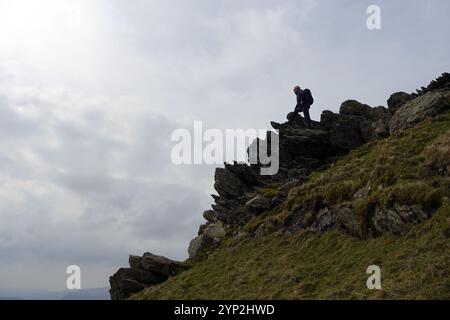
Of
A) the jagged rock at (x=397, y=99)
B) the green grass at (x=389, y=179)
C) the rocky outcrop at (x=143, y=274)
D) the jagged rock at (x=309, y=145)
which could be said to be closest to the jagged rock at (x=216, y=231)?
the rocky outcrop at (x=143, y=274)

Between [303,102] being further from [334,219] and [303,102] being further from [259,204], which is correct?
[334,219]

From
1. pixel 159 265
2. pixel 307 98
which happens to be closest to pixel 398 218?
pixel 159 265

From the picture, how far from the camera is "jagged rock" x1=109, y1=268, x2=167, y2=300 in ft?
126

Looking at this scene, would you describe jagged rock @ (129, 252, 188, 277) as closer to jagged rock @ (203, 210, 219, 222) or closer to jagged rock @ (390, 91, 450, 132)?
jagged rock @ (203, 210, 219, 222)

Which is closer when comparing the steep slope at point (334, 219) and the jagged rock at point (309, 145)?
the steep slope at point (334, 219)

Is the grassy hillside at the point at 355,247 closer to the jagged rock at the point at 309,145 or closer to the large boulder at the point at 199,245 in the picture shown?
the large boulder at the point at 199,245

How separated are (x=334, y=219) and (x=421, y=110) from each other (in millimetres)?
20005

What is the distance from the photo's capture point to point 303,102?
50500mm

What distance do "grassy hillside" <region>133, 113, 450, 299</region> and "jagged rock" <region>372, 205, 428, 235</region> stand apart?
17.4 inches

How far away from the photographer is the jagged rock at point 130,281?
1512 inches

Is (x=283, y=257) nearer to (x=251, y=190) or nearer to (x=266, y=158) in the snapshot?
(x=251, y=190)

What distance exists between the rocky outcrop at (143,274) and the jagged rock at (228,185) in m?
11.5
